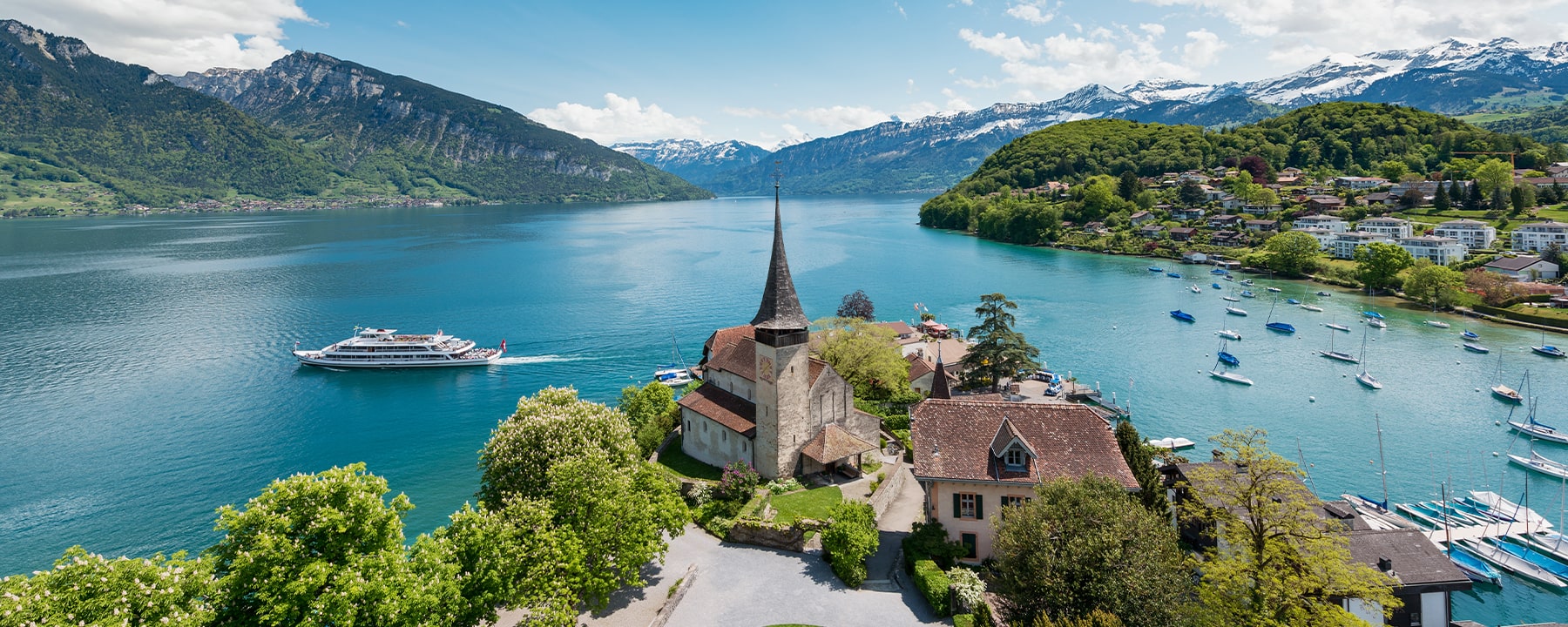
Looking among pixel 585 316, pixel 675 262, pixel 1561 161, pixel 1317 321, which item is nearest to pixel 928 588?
pixel 585 316

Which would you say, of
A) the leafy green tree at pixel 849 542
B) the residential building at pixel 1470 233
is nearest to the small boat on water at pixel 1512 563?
the leafy green tree at pixel 849 542

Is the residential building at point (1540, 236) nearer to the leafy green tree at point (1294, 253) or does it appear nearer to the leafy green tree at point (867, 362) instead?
the leafy green tree at point (1294, 253)

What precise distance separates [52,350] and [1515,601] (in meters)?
118

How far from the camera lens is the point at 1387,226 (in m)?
123

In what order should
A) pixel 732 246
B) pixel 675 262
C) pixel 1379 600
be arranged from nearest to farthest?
pixel 1379 600
pixel 675 262
pixel 732 246

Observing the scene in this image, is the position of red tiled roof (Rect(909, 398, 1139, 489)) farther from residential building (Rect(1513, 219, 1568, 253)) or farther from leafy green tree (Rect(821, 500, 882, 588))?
residential building (Rect(1513, 219, 1568, 253))

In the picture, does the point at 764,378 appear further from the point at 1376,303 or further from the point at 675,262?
the point at 675,262

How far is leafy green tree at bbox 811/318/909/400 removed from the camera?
52.0 m

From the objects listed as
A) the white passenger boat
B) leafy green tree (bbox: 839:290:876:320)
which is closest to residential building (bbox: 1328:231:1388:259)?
leafy green tree (bbox: 839:290:876:320)

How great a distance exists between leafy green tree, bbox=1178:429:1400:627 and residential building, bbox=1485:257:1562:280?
342 feet

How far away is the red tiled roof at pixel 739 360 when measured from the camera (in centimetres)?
4141

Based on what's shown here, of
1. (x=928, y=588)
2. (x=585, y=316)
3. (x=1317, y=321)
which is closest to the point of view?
(x=928, y=588)

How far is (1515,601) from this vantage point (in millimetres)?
32125

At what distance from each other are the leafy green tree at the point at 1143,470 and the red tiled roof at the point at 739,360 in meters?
19.0
